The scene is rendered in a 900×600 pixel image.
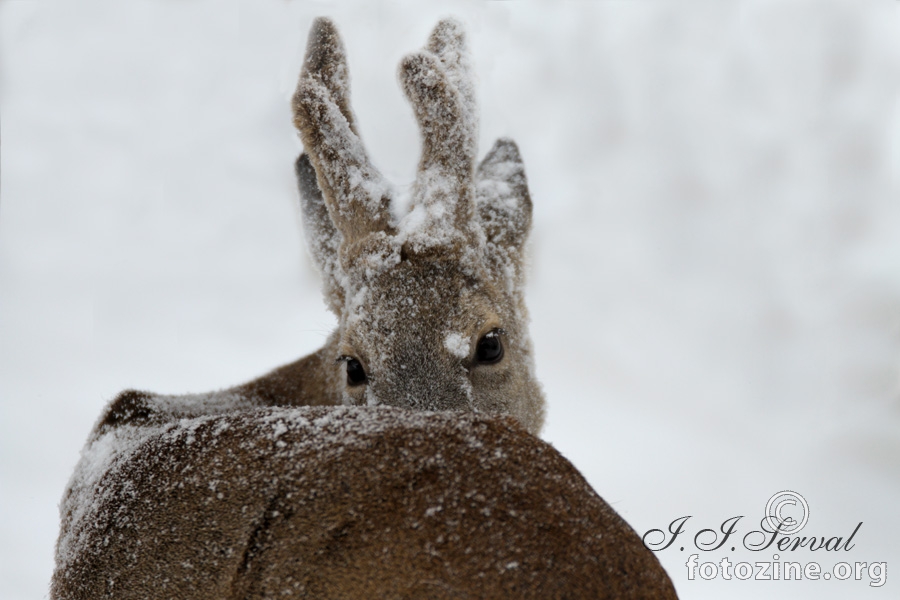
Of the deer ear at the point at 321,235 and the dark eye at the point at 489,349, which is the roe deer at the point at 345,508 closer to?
the dark eye at the point at 489,349

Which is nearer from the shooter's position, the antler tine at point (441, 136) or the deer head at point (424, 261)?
the deer head at point (424, 261)

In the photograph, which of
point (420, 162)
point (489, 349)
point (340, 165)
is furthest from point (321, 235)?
point (489, 349)

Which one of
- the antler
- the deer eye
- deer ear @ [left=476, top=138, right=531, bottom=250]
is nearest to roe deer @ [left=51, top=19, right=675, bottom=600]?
the deer eye

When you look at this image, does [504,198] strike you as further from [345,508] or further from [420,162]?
[345,508]

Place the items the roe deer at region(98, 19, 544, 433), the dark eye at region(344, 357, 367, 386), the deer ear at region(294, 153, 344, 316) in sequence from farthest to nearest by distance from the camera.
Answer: the deer ear at region(294, 153, 344, 316), the dark eye at region(344, 357, 367, 386), the roe deer at region(98, 19, 544, 433)

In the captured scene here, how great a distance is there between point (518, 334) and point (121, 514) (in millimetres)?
2073

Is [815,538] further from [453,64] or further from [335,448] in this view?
[335,448]

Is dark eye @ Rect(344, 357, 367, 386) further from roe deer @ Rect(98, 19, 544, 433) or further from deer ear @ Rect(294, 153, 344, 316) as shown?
deer ear @ Rect(294, 153, 344, 316)

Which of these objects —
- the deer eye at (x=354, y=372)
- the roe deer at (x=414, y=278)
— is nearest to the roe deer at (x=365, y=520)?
the roe deer at (x=414, y=278)

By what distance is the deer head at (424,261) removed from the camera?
307 cm

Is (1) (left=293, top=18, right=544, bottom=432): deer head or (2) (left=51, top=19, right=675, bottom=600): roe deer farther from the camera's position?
(1) (left=293, top=18, right=544, bottom=432): deer head

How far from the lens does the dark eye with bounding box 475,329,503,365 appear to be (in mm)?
3292

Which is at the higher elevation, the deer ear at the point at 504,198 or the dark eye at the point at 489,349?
the deer ear at the point at 504,198

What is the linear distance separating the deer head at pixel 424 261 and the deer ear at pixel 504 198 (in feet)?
0.08
